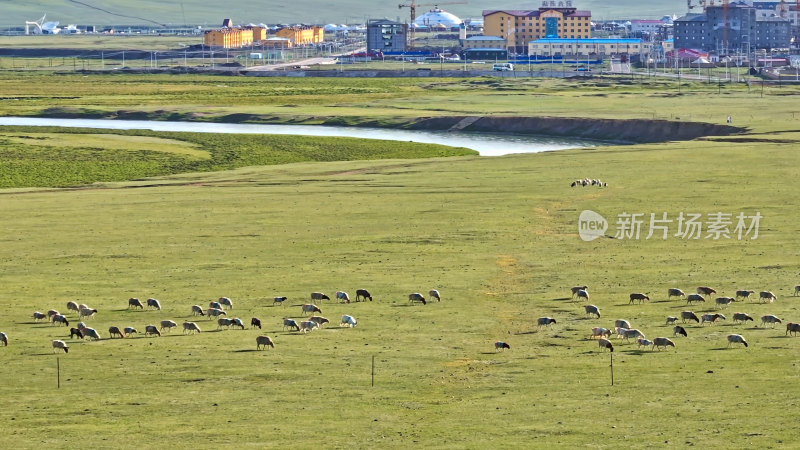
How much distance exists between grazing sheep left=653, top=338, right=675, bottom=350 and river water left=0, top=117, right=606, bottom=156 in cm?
7415

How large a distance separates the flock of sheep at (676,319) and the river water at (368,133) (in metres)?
66.9

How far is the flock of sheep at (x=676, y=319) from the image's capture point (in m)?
38.8

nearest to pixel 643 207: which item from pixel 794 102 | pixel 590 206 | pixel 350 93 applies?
pixel 590 206

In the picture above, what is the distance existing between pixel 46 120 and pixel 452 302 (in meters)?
108

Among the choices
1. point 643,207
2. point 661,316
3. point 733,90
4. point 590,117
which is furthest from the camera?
point 733,90

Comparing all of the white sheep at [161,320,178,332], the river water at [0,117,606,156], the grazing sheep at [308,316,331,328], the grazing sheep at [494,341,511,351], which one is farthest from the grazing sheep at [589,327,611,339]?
the river water at [0,117,606,156]

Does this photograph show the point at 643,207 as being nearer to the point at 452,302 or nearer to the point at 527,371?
the point at 452,302

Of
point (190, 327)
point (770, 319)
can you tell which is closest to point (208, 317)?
point (190, 327)

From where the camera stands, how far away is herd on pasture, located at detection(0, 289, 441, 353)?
4050cm

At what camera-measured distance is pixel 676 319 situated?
42375mm

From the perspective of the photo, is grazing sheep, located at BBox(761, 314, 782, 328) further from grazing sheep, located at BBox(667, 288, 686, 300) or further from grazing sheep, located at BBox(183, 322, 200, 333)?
grazing sheep, located at BBox(183, 322, 200, 333)

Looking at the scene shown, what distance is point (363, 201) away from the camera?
238ft

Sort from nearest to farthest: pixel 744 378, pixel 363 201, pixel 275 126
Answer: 1. pixel 744 378
2. pixel 363 201
3. pixel 275 126

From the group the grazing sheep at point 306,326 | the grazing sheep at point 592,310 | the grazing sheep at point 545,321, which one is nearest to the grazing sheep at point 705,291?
the grazing sheep at point 592,310
